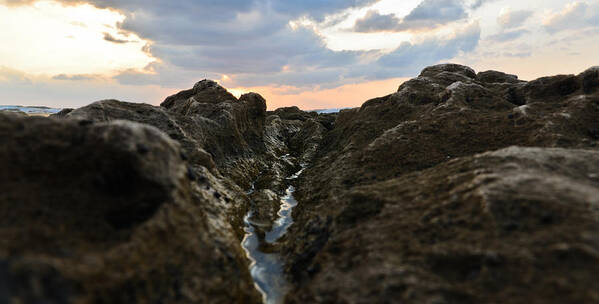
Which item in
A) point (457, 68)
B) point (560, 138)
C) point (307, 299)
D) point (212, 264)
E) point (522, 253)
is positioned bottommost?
point (307, 299)

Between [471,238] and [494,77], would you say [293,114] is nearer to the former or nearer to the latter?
[494,77]

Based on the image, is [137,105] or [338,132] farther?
[338,132]

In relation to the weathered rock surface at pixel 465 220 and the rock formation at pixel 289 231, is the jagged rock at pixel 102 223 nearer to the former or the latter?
the rock formation at pixel 289 231

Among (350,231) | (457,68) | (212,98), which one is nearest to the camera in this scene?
(350,231)

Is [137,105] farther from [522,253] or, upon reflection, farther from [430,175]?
[522,253]

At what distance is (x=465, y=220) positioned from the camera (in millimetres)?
9125

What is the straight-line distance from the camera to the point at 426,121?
72.1ft

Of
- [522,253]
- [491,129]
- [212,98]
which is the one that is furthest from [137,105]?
[491,129]

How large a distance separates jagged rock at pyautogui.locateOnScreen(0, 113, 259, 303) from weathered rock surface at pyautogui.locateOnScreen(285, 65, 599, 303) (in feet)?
11.8

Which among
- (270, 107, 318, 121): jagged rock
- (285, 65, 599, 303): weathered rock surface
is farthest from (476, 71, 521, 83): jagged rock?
(270, 107, 318, 121): jagged rock

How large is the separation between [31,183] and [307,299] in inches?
306

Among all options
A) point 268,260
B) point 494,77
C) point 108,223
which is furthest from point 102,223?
point 494,77

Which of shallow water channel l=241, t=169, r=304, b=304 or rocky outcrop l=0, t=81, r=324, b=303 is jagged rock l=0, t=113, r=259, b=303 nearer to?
rocky outcrop l=0, t=81, r=324, b=303

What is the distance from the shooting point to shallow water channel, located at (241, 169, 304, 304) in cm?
1099
